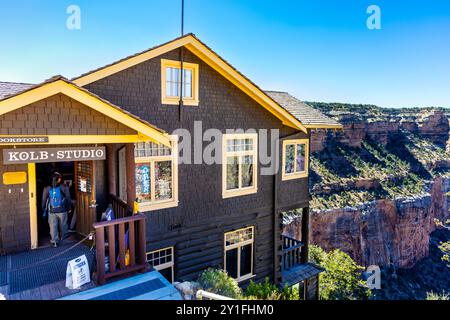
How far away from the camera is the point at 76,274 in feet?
19.7

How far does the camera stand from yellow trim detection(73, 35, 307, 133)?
8258mm

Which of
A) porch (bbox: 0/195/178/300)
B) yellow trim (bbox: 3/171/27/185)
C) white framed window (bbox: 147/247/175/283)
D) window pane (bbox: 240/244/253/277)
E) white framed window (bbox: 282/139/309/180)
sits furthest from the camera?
white framed window (bbox: 282/139/309/180)

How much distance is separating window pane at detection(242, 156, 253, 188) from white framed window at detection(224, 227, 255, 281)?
1.67 meters

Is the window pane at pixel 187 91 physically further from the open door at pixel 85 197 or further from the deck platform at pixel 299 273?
the deck platform at pixel 299 273

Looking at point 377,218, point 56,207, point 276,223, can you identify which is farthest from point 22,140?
point 377,218

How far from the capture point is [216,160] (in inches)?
419

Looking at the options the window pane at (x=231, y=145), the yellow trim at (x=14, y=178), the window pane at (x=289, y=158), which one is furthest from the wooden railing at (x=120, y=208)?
the window pane at (x=289, y=158)

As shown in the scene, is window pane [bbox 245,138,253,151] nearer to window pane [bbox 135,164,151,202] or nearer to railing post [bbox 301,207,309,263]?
window pane [bbox 135,164,151,202]

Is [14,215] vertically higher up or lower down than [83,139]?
lower down

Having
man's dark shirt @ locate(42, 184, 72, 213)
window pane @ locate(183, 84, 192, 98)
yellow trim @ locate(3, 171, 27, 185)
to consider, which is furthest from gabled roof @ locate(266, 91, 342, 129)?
yellow trim @ locate(3, 171, 27, 185)

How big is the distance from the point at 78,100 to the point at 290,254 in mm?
11035

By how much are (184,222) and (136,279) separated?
3568 mm

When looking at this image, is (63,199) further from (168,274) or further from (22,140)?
(168,274)
